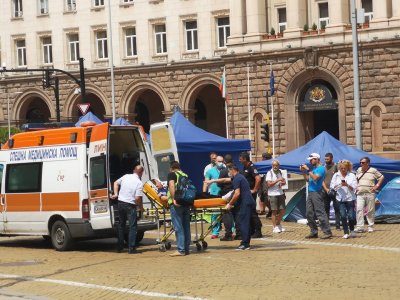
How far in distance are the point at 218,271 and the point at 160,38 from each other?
44.5 m

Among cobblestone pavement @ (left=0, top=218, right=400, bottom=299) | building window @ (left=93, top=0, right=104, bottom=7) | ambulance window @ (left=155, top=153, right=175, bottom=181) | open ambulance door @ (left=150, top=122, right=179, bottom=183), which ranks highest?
building window @ (left=93, top=0, right=104, bottom=7)

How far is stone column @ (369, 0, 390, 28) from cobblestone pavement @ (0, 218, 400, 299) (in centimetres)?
2798

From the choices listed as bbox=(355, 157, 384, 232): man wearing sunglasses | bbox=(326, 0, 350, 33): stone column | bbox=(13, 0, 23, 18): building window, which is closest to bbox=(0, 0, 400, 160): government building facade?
bbox=(326, 0, 350, 33): stone column

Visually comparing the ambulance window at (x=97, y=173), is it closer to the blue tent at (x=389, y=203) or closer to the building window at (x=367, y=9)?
the blue tent at (x=389, y=203)

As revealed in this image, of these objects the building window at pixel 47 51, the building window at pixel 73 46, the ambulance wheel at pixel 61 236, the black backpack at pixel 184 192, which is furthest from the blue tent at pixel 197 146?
the building window at pixel 47 51

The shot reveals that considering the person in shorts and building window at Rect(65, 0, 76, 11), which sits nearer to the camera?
the person in shorts

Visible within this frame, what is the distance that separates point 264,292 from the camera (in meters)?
15.3

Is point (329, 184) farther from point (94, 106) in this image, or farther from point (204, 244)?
point (94, 106)

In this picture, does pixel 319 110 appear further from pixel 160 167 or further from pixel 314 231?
pixel 314 231

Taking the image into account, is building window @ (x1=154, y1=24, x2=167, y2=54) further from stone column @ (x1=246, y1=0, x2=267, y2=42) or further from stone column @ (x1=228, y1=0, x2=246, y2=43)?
stone column @ (x1=246, y1=0, x2=267, y2=42)

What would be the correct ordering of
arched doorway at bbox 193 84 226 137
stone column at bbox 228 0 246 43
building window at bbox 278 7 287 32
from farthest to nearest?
1. arched doorway at bbox 193 84 226 137
2. stone column at bbox 228 0 246 43
3. building window at bbox 278 7 287 32

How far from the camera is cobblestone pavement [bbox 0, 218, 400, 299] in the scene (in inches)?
611

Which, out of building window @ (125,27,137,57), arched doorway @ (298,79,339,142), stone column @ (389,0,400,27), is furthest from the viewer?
building window @ (125,27,137,57)

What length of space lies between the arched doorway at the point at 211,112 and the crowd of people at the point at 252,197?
3731 cm
